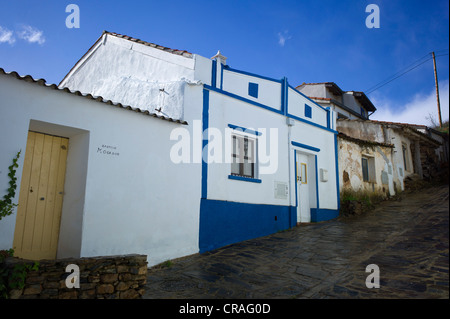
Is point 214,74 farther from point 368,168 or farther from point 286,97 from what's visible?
→ point 368,168

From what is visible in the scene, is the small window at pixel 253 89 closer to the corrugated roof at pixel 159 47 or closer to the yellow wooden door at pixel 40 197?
the corrugated roof at pixel 159 47

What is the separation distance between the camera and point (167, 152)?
662cm

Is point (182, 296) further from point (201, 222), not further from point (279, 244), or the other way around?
point (279, 244)

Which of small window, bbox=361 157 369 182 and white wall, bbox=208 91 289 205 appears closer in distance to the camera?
white wall, bbox=208 91 289 205

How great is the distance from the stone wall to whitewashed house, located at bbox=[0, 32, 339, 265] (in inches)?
48.9

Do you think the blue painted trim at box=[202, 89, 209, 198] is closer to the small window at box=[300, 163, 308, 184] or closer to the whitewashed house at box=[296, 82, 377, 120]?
the small window at box=[300, 163, 308, 184]

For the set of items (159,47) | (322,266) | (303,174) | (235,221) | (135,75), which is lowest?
(322,266)

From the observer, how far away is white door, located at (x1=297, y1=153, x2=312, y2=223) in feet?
33.2

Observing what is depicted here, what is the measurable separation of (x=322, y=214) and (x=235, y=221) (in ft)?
13.8

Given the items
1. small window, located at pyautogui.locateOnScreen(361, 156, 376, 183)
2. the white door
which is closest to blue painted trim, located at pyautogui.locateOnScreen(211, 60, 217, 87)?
the white door

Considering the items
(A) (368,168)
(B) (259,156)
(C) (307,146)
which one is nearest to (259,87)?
(B) (259,156)

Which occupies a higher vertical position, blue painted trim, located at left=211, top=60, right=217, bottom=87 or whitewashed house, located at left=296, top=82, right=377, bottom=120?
whitewashed house, located at left=296, top=82, right=377, bottom=120

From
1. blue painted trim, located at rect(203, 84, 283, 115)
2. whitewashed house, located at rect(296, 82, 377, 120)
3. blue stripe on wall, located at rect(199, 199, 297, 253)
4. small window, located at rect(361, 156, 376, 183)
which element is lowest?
blue stripe on wall, located at rect(199, 199, 297, 253)

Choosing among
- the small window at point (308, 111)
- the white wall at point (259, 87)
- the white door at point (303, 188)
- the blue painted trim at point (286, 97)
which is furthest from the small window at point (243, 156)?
the small window at point (308, 111)
